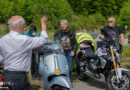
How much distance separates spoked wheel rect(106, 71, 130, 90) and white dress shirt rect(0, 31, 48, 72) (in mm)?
2771

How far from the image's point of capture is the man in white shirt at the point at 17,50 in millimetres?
2986

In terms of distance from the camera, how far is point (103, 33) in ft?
21.9

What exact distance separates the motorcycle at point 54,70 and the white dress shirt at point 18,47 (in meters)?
1.13

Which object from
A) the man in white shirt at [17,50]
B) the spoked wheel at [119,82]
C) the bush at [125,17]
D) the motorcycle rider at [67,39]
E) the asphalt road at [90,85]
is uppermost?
the bush at [125,17]

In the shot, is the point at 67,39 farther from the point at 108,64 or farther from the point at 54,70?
the point at 54,70

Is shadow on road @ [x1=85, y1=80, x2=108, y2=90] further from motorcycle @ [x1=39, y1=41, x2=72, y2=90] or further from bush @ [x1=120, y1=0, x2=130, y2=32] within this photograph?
bush @ [x1=120, y1=0, x2=130, y2=32]

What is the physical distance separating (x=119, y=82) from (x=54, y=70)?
172 cm

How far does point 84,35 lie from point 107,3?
2829 inches

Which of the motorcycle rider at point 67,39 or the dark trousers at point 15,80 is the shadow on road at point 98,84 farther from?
the dark trousers at point 15,80

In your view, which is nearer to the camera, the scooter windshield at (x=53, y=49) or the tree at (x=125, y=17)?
the scooter windshield at (x=53, y=49)

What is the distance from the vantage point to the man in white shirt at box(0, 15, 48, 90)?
299 cm

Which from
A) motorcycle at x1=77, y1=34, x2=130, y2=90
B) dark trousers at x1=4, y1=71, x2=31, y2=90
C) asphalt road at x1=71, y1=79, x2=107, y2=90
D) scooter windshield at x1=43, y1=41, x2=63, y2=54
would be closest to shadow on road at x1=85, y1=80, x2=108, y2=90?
asphalt road at x1=71, y1=79, x2=107, y2=90

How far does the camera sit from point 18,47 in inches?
118

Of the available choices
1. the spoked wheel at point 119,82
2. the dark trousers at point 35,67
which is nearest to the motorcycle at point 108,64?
the spoked wheel at point 119,82
